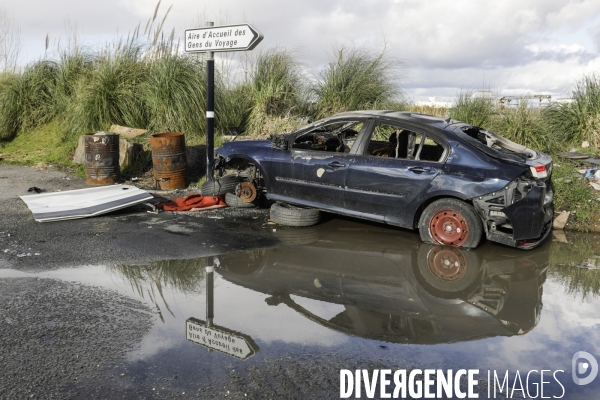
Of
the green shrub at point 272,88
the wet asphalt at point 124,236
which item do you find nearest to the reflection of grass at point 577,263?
the wet asphalt at point 124,236

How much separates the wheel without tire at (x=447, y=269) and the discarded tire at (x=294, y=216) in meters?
1.55

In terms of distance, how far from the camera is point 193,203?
8.47 metres

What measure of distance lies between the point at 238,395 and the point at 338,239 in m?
3.84

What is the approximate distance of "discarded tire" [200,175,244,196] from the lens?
27.4 feet

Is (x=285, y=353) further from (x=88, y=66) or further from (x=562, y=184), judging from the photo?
(x=88, y=66)

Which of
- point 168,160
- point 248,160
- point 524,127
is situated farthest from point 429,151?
point 524,127

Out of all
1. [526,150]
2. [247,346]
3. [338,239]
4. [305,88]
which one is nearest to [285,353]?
[247,346]

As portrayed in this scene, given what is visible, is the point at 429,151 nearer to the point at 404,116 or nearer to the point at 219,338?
the point at 404,116

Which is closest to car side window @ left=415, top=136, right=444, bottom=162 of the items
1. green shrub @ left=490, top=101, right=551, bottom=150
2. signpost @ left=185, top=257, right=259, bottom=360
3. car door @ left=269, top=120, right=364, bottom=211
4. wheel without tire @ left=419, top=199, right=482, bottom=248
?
wheel without tire @ left=419, top=199, right=482, bottom=248

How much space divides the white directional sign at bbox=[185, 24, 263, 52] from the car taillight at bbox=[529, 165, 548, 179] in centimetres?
480

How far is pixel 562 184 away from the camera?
26.9 ft

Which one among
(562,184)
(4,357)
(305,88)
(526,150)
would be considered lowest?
(4,357)

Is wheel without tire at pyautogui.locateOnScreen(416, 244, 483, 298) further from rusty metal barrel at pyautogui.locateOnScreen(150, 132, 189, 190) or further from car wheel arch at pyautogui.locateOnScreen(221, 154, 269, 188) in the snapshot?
rusty metal barrel at pyautogui.locateOnScreen(150, 132, 189, 190)

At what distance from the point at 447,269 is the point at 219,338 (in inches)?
113
